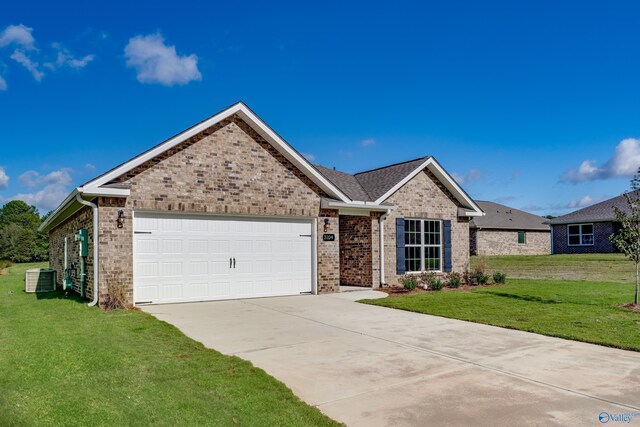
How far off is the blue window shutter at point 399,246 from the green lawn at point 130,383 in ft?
33.1

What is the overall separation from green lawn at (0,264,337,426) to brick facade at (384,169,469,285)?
10.0 meters

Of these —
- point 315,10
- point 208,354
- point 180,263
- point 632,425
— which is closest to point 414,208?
point 315,10

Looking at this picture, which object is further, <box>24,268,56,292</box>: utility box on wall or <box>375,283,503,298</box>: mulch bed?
<box>24,268,56,292</box>: utility box on wall

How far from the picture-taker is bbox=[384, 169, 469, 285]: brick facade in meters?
16.6

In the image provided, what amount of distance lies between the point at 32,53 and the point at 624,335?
18.1 meters

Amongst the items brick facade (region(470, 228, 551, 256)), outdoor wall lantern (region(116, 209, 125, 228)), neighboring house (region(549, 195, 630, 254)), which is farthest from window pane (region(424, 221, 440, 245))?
neighboring house (region(549, 195, 630, 254))

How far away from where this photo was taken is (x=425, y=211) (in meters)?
17.6

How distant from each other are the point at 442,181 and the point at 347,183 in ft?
12.5

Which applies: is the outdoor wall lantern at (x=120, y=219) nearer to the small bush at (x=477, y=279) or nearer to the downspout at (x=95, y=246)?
the downspout at (x=95, y=246)

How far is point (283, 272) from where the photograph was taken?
13.9 meters

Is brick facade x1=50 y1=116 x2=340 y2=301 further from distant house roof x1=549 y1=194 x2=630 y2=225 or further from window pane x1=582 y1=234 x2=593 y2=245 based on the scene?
window pane x1=582 y1=234 x2=593 y2=245

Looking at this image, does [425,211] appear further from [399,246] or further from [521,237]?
[521,237]

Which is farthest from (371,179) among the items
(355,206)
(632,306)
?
(632,306)

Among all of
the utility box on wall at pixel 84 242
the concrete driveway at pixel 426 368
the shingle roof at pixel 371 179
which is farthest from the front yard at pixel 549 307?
the utility box on wall at pixel 84 242
